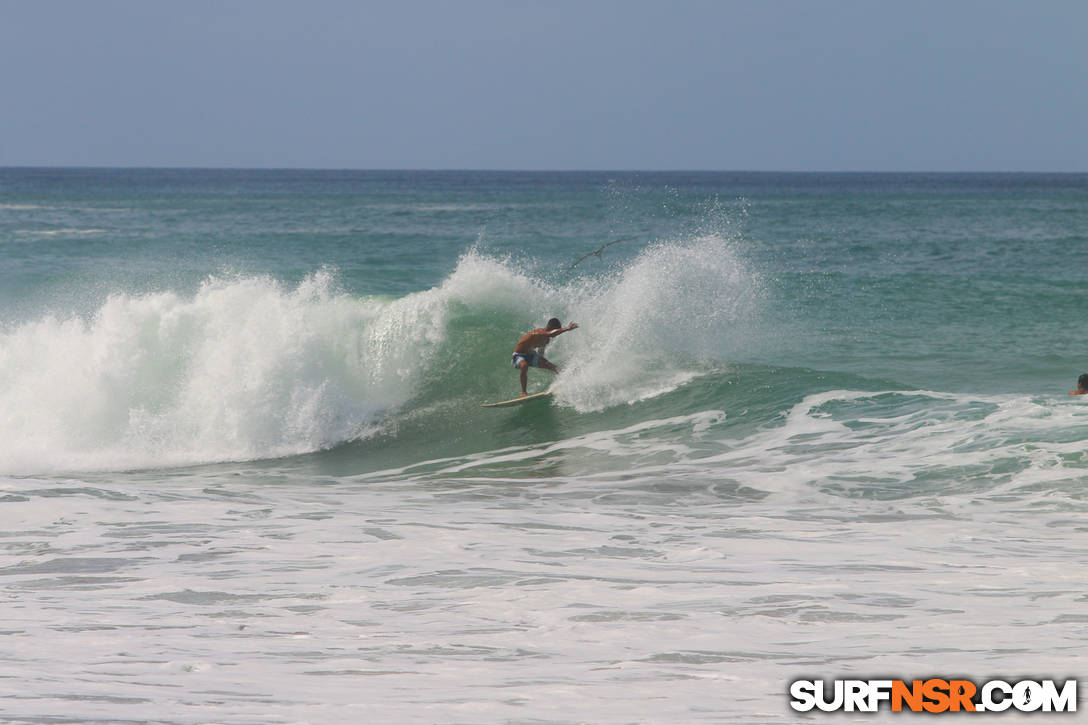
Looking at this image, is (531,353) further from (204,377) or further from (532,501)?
(532,501)

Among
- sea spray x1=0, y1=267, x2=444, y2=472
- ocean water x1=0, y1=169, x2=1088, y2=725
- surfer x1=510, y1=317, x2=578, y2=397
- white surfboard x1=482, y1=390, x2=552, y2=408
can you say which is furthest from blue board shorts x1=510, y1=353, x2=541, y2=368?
sea spray x1=0, y1=267, x2=444, y2=472

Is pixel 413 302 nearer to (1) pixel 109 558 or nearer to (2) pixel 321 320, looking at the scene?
(2) pixel 321 320

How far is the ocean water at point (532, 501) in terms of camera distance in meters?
5.14

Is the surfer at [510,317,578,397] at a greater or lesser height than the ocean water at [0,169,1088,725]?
greater

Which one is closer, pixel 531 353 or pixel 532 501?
pixel 532 501

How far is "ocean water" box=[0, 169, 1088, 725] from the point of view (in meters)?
5.14

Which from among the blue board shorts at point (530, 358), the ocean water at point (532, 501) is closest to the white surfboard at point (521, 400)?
the ocean water at point (532, 501)

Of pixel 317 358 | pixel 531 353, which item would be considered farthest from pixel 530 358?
pixel 317 358

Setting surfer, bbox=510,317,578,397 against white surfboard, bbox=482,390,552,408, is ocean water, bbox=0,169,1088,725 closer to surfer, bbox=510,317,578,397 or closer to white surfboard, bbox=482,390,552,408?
white surfboard, bbox=482,390,552,408

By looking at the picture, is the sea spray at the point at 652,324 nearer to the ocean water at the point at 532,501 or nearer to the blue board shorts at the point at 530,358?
the ocean water at the point at 532,501

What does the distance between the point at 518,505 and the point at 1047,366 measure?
1098cm

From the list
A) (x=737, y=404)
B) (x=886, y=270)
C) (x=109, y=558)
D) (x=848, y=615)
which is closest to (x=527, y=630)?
(x=848, y=615)

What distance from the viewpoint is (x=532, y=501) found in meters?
9.68

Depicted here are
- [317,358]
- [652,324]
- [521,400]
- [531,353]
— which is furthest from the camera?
[652,324]
